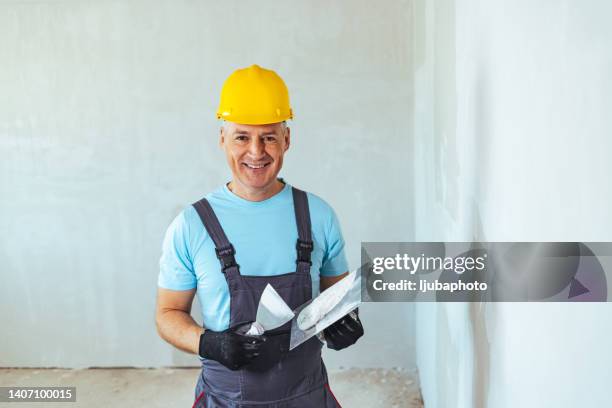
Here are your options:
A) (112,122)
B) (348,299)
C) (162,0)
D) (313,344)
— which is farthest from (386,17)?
(348,299)

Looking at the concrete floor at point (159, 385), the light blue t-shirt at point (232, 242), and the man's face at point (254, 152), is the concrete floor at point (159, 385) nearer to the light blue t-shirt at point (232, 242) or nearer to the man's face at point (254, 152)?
the light blue t-shirt at point (232, 242)

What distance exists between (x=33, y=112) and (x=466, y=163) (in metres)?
3.14

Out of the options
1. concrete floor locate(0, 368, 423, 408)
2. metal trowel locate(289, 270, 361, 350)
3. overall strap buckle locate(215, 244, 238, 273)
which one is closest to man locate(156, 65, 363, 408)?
overall strap buckle locate(215, 244, 238, 273)

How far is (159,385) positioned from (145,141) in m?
1.49

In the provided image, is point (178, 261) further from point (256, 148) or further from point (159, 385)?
point (159, 385)

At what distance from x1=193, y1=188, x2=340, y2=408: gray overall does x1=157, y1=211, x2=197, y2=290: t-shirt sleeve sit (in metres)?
0.07

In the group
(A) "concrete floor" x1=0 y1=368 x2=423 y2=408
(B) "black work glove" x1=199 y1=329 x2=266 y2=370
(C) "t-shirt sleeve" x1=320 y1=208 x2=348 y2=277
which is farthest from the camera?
(A) "concrete floor" x1=0 y1=368 x2=423 y2=408

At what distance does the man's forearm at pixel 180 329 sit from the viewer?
175 centimetres

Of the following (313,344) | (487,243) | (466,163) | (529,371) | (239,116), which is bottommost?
(313,344)

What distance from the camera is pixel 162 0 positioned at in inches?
151

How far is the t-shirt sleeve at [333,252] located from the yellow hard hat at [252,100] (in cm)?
35

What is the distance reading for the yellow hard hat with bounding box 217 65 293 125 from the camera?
69.4 inches

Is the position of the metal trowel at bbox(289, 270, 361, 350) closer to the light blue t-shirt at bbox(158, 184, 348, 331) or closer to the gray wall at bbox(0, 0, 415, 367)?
the light blue t-shirt at bbox(158, 184, 348, 331)

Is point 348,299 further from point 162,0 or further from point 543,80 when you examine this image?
point 162,0
